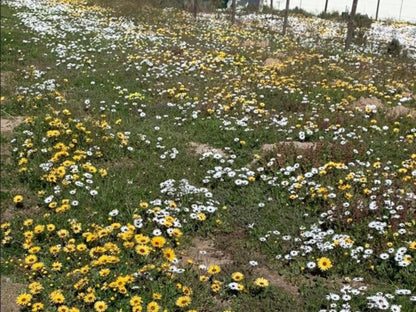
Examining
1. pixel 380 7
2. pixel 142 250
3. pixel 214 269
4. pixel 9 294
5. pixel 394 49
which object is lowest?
pixel 9 294

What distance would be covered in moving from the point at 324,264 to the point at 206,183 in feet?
10.6

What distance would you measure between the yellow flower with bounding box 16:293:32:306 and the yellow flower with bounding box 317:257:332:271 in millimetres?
3854

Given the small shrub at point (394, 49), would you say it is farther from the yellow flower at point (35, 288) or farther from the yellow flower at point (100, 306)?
the yellow flower at point (35, 288)

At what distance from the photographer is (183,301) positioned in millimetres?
5602

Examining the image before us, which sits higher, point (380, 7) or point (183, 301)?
point (380, 7)

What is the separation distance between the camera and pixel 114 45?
19.3 metres

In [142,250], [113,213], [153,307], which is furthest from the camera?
[113,213]

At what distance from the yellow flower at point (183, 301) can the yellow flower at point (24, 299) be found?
1.84 m

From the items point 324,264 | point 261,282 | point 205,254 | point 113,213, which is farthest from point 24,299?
point 324,264

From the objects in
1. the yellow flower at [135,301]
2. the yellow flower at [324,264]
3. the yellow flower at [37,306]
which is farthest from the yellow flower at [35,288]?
the yellow flower at [324,264]

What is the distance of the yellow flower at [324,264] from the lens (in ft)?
21.0

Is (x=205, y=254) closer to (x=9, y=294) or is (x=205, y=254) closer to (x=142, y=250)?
(x=142, y=250)

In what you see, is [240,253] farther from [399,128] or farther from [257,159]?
[399,128]

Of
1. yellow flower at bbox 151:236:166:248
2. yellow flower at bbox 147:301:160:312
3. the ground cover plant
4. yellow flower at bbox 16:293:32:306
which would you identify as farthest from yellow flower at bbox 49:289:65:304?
yellow flower at bbox 151:236:166:248
